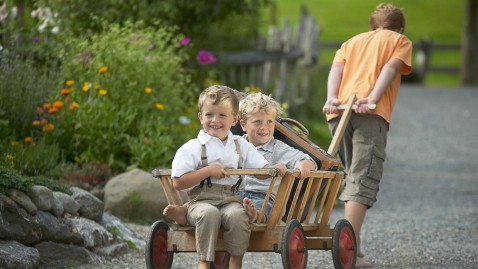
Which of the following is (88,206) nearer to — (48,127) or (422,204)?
(48,127)

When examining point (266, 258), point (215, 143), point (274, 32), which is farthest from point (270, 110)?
point (274, 32)

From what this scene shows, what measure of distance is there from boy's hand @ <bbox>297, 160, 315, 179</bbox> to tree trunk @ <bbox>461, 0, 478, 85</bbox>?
947 inches

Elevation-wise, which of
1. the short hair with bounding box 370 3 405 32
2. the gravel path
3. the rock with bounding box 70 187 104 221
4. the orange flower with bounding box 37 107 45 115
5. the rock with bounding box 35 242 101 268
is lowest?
the gravel path

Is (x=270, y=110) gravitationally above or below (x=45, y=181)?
above

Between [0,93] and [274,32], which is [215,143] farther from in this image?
[274,32]

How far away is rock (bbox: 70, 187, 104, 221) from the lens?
6.64 m

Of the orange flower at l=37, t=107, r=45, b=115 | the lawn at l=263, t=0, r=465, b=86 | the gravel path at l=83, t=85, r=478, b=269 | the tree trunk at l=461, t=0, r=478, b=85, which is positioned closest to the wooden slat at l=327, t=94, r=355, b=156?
the gravel path at l=83, t=85, r=478, b=269

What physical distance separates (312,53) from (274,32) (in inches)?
71.2

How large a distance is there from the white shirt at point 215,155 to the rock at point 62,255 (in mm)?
1322

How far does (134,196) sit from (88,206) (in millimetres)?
917

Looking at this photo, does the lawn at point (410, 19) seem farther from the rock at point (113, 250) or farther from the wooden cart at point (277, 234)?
the wooden cart at point (277, 234)

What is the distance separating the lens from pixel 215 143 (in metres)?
5.05

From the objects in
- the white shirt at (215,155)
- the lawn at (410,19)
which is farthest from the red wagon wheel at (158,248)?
the lawn at (410,19)

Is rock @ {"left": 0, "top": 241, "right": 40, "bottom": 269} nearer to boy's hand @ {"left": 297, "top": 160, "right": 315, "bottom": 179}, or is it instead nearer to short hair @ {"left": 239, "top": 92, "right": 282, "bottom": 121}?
short hair @ {"left": 239, "top": 92, "right": 282, "bottom": 121}
